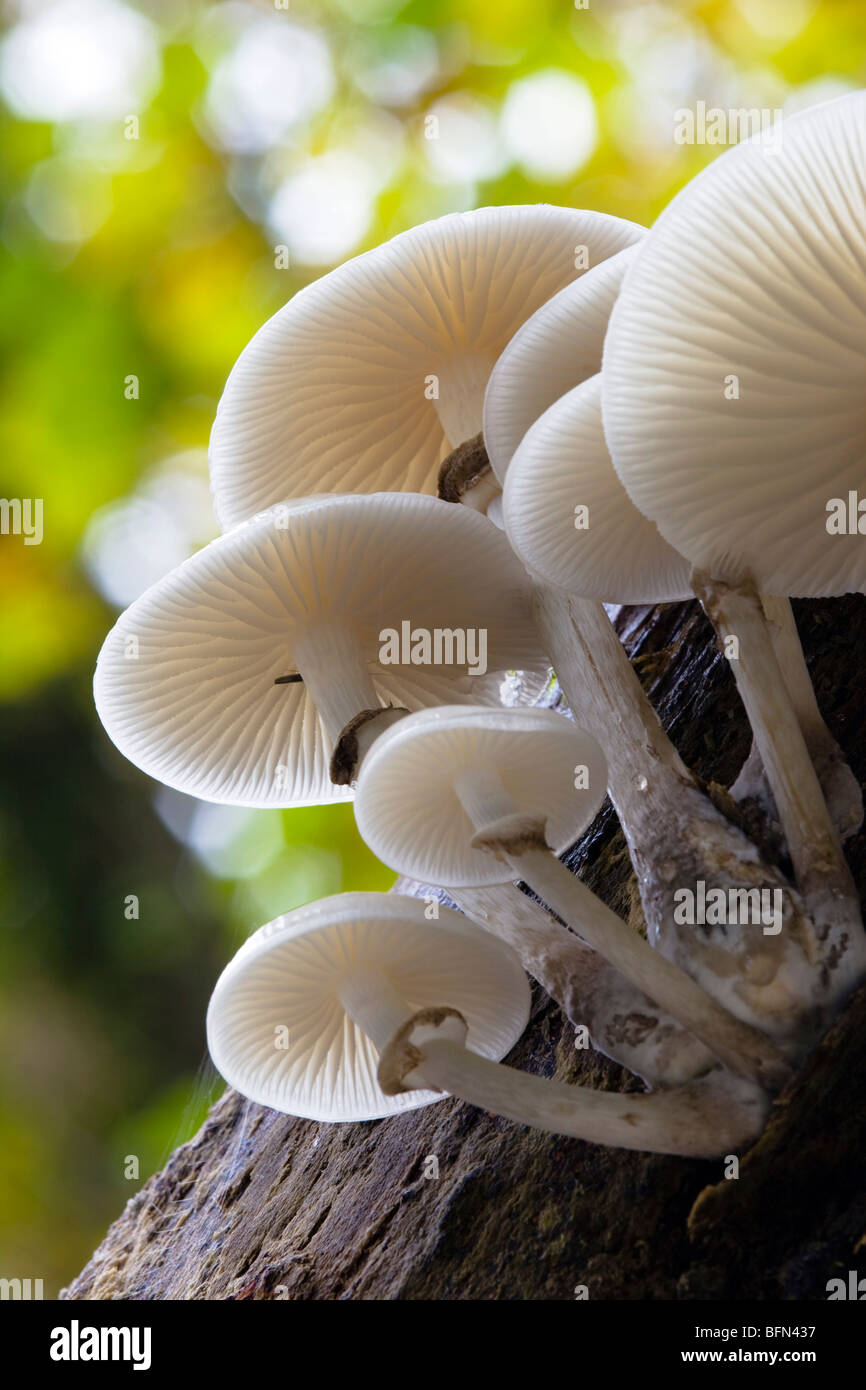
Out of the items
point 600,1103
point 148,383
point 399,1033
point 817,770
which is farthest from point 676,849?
point 148,383

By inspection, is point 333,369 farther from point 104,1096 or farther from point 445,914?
point 104,1096

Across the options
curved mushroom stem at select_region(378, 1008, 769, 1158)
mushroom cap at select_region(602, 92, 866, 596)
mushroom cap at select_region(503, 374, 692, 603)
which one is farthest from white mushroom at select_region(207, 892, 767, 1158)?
mushroom cap at select_region(602, 92, 866, 596)

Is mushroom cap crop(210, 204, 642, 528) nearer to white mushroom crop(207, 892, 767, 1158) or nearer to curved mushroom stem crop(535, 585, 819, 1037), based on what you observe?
curved mushroom stem crop(535, 585, 819, 1037)

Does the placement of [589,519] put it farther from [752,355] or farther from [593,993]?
[593,993]
